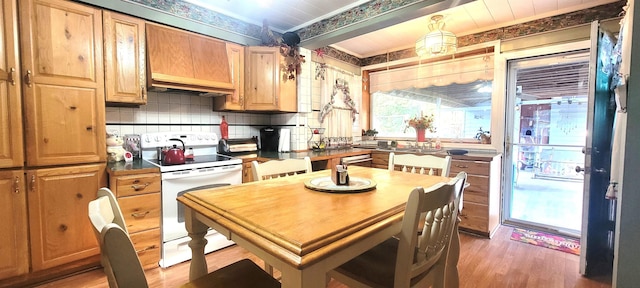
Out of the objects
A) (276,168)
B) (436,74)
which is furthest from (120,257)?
(436,74)

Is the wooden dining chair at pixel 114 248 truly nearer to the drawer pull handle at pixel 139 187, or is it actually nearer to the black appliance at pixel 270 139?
the drawer pull handle at pixel 139 187

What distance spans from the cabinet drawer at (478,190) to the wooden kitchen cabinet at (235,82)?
8.23ft

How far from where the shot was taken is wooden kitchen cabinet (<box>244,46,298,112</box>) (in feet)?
9.66

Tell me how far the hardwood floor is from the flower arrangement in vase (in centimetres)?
144

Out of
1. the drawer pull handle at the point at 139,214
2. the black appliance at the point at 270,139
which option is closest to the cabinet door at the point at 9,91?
the drawer pull handle at the point at 139,214

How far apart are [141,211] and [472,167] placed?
2967 mm

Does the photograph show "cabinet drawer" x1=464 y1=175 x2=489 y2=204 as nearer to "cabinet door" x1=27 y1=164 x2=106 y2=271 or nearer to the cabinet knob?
the cabinet knob

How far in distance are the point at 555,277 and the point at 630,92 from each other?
1747 mm

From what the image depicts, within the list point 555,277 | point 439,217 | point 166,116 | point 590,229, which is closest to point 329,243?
point 439,217

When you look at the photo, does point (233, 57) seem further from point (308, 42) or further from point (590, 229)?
point (590, 229)

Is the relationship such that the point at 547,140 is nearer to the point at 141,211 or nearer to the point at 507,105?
the point at 507,105

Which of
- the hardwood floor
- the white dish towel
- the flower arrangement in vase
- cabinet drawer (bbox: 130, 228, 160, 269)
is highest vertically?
the flower arrangement in vase

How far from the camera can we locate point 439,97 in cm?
358

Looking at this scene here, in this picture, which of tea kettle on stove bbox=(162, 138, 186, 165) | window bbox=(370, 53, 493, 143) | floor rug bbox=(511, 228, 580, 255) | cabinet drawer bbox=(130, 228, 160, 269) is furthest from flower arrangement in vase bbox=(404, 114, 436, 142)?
cabinet drawer bbox=(130, 228, 160, 269)
